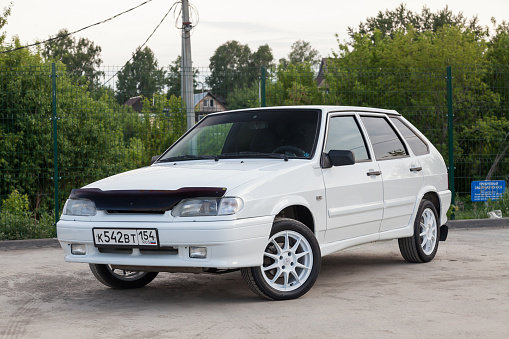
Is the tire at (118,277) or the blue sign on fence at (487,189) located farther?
the blue sign on fence at (487,189)

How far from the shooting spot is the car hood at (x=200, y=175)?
5754mm

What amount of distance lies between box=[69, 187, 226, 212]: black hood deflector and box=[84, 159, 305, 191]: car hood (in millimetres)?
60

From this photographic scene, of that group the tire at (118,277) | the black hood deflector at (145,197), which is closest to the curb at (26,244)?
the tire at (118,277)

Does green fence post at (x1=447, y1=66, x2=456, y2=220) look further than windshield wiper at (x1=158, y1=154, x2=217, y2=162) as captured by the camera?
Yes

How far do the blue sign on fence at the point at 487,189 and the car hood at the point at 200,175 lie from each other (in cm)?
798

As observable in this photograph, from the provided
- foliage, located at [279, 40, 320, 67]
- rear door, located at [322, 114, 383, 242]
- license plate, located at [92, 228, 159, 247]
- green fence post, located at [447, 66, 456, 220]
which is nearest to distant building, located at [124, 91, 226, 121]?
rear door, located at [322, 114, 383, 242]

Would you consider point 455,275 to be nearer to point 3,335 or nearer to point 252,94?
point 3,335

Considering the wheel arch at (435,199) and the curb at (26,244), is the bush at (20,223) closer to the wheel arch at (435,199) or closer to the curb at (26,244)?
the curb at (26,244)

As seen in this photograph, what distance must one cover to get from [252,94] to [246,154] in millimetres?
5766

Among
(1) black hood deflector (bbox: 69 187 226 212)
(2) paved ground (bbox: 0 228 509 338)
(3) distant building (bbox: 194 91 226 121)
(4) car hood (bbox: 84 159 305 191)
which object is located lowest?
(2) paved ground (bbox: 0 228 509 338)

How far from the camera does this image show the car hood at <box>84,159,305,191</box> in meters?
5.75

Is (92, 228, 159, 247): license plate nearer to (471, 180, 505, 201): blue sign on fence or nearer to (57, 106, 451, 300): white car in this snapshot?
(57, 106, 451, 300): white car

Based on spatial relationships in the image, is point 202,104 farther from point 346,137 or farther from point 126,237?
point 126,237

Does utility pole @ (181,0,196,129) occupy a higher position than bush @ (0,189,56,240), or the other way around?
utility pole @ (181,0,196,129)
